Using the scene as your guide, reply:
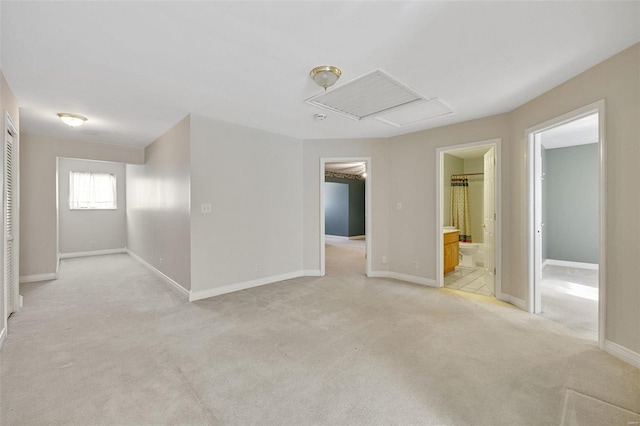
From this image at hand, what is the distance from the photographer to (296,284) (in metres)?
4.34

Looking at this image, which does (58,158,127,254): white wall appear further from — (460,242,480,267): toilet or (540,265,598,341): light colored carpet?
(540,265,598,341): light colored carpet

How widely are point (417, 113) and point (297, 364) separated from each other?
317 cm

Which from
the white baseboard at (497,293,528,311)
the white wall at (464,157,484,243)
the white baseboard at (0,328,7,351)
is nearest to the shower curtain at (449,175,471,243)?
the white wall at (464,157,484,243)

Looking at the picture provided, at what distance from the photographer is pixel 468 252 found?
554 centimetres

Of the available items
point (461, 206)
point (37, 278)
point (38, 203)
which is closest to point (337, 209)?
point (461, 206)

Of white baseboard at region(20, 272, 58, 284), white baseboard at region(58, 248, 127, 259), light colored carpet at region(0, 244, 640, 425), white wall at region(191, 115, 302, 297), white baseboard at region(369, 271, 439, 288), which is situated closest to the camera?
light colored carpet at region(0, 244, 640, 425)

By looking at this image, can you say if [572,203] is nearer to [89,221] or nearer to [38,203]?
[38,203]

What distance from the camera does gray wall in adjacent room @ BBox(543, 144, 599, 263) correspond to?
5277 millimetres

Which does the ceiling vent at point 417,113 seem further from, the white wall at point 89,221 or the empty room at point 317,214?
the white wall at point 89,221

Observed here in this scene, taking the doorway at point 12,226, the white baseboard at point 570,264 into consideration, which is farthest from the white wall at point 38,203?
the white baseboard at point 570,264

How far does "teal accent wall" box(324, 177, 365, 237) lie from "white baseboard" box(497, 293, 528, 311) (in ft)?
24.3

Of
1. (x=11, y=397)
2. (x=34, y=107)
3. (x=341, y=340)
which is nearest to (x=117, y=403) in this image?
(x=11, y=397)

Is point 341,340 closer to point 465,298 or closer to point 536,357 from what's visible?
point 536,357

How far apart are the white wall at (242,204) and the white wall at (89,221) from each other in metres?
4.50
